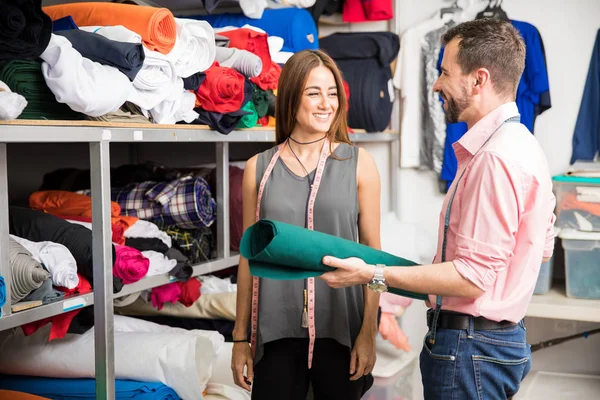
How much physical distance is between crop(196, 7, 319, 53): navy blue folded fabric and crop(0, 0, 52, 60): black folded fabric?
1.75 meters

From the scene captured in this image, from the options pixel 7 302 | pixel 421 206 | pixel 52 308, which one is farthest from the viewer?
pixel 421 206

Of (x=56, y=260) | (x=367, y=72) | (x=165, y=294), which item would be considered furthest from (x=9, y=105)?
(x=367, y=72)

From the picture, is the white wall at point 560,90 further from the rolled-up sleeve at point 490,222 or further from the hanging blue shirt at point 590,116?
the rolled-up sleeve at point 490,222

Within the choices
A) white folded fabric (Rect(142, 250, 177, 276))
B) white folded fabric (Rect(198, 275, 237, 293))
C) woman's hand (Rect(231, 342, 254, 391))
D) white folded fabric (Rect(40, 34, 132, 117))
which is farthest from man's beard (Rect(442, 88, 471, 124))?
white folded fabric (Rect(198, 275, 237, 293))

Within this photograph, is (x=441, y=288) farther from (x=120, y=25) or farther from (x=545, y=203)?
(x=120, y=25)

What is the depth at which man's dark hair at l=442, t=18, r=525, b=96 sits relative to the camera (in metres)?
1.60

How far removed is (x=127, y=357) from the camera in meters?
2.69

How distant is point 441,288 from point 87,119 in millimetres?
1390

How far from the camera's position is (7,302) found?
212cm

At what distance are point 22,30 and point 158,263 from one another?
1156 mm

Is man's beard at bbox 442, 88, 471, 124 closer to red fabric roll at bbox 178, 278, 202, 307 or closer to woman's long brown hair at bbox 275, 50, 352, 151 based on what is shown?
woman's long brown hair at bbox 275, 50, 352, 151

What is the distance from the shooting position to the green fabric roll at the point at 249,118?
10.2 ft

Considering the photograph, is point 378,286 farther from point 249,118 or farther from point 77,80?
point 249,118

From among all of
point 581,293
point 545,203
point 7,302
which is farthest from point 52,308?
point 581,293
